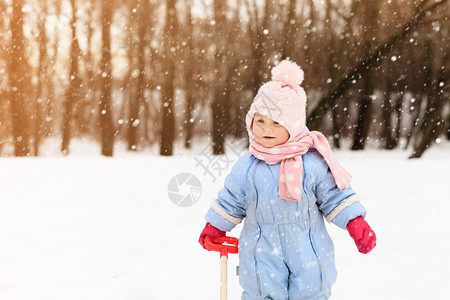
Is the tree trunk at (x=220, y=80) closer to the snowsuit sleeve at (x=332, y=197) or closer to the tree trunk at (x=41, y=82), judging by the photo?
the tree trunk at (x=41, y=82)

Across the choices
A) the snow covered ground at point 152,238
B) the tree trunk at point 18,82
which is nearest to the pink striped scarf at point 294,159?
the snow covered ground at point 152,238

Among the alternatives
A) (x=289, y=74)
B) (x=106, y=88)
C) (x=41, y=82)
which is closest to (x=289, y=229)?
(x=289, y=74)

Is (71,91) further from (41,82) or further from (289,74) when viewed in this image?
(289,74)

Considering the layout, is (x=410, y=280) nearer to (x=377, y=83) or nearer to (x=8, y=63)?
(x=377, y=83)

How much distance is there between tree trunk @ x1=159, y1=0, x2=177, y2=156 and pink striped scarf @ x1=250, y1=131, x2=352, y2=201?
10741mm

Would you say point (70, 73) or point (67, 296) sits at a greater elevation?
point (70, 73)

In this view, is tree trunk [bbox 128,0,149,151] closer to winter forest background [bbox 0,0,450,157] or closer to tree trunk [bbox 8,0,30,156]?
winter forest background [bbox 0,0,450,157]

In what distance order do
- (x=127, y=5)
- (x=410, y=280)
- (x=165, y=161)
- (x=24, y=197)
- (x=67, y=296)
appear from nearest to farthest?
1. (x=67, y=296)
2. (x=410, y=280)
3. (x=24, y=197)
4. (x=165, y=161)
5. (x=127, y=5)

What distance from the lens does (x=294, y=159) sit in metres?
2.29

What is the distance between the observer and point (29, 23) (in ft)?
43.0

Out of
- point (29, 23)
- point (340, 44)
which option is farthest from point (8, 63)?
point (340, 44)

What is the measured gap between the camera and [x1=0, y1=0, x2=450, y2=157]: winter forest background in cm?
1209

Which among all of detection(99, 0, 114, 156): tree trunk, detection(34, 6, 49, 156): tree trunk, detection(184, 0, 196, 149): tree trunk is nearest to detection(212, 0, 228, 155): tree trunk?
detection(184, 0, 196, 149): tree trunk

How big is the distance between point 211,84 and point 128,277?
8.90m
